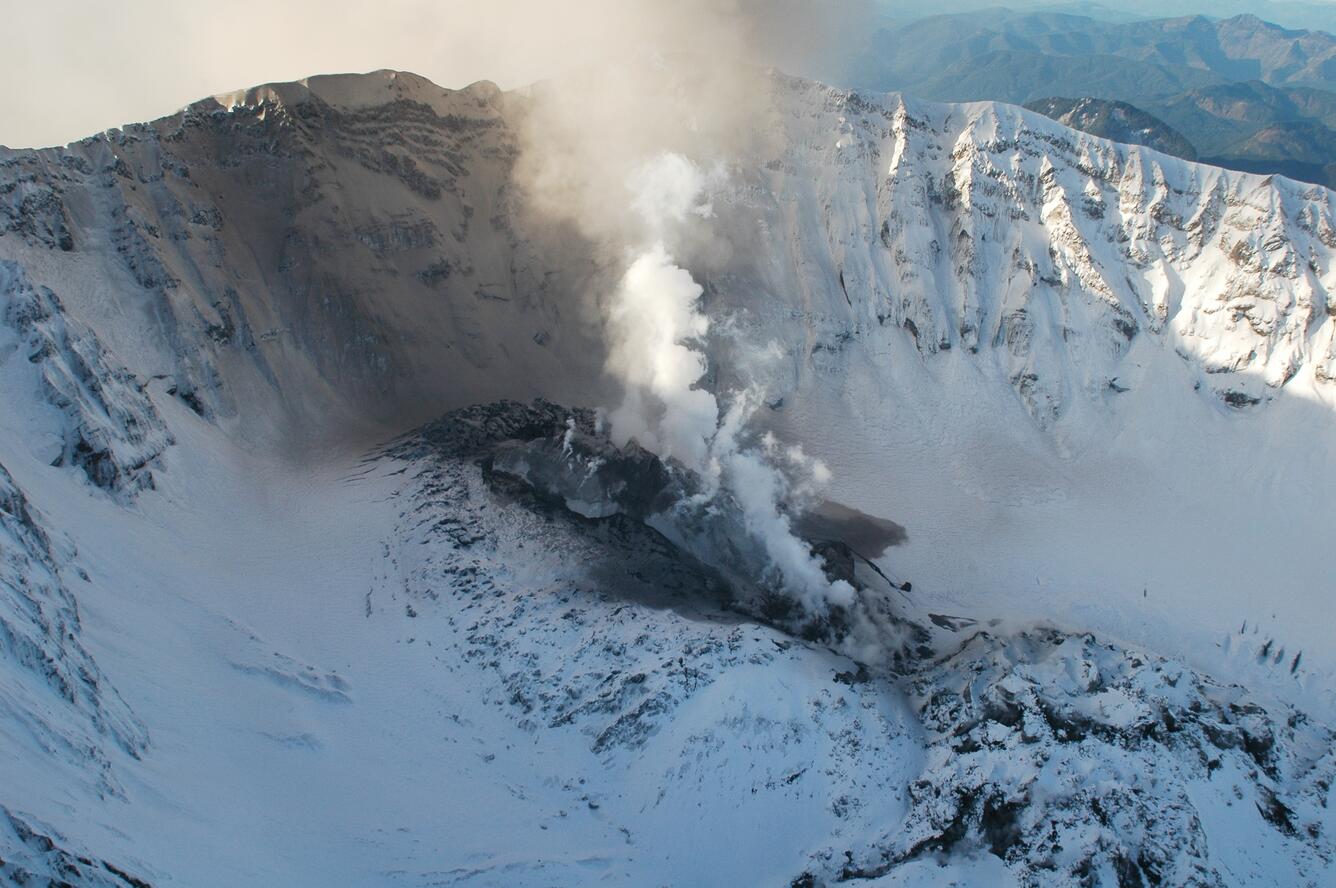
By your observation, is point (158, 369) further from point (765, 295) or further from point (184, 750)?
point (765, 295)

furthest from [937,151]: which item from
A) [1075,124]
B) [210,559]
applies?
[1075,124]

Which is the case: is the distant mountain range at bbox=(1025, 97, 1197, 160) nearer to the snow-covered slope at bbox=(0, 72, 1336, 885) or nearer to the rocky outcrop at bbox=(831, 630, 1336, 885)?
the snow-covered slope at bbox=(0, 72, 1336, 885)

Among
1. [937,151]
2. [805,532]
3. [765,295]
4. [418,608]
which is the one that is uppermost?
[937,151]

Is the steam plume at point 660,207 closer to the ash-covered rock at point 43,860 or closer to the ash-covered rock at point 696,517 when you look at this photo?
the ash-covered rock at point 696,517

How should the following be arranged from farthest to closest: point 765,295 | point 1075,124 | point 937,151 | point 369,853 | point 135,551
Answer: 1. point 1075,124
2. point 937,151
3. point 765,295
4. point 135,551
5. point 369,853

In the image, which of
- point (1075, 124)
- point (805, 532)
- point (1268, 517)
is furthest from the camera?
point (1075, 124)

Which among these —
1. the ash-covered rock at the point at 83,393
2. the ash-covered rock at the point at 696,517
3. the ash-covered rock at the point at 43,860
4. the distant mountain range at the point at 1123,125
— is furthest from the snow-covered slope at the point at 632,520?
the distant mountain range at the point at 1123,125

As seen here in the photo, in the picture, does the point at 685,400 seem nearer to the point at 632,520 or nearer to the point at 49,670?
the point at 632,520
